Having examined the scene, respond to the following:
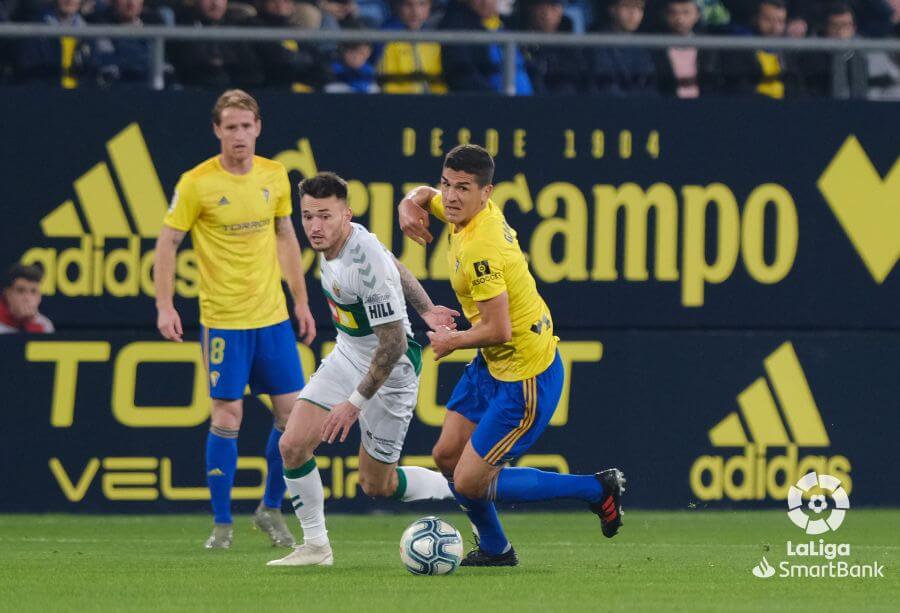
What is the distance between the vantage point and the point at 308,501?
9.12m

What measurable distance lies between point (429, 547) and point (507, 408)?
0.81 m

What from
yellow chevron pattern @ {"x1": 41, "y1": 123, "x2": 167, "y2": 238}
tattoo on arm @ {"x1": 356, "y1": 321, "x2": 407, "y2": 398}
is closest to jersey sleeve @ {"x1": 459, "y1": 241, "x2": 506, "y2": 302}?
tattoo on arm @ {"x1": 356, "y1": 321, "x2": 407, "y2": 398}

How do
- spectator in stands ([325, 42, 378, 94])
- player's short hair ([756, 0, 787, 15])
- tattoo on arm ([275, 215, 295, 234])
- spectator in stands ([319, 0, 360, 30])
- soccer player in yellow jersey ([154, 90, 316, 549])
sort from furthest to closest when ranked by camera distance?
player's short hair ([756, 0, 787, 15]) < spectator in stands ([319, 0, 360, 30]) < spectator in stands ([325, 42, 378, 94]) < tattoo on arm ([275, 215, 295, 234]) < soccer player in yellow jersey ([154, 90, 316, 549])

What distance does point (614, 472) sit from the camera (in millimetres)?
9227

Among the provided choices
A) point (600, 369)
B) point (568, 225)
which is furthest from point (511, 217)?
point (600, 369)

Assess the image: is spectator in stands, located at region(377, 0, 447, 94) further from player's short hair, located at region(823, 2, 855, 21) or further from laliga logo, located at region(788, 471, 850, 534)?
laliga logo, located at region(788, 471, 850, 534)

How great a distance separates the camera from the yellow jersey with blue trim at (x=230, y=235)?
413 inches

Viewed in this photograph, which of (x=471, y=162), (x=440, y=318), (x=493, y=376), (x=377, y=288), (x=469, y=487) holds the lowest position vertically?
(x=469, y=487)

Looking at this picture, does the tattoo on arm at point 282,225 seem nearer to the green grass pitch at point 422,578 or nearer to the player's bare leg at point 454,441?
the green grass pitch at point 422,578

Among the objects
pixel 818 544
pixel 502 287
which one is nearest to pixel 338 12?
pixel 818 544

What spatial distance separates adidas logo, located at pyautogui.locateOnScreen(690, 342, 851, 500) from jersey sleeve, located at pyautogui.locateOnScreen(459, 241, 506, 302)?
462cm

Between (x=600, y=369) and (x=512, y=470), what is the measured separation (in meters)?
3.71

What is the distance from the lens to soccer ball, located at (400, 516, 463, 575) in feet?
28.5

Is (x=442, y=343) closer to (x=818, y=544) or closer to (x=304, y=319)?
(x=304, y=319)
